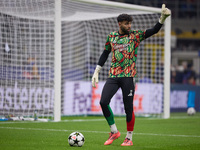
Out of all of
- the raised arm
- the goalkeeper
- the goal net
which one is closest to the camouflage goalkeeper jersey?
the goalkeeper

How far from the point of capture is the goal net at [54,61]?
11.5 m

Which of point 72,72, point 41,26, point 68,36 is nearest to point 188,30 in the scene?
point 68,36

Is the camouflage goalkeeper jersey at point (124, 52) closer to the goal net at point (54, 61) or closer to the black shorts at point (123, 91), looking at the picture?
the black shorts at point (123, 91)

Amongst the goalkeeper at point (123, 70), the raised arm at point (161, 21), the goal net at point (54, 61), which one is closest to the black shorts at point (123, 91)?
the goalkeeper at point (123, 70)

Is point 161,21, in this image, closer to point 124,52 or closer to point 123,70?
point 124,52

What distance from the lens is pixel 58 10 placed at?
37.1ft

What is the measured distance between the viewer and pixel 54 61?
11.3 m

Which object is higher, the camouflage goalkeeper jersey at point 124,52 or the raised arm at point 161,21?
the raised arm at point 161,21

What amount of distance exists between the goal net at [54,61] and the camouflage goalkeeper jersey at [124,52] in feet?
15.7

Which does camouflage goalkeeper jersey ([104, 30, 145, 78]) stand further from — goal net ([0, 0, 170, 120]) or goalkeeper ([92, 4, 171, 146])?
goal net ([0, 0, 170, 120])

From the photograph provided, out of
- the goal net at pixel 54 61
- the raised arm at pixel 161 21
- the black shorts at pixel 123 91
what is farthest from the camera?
the goal net at pixel 54 61

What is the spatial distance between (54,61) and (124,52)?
4.96 metres

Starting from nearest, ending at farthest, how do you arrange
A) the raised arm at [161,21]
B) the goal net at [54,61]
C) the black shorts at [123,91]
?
the raised arm at [161,21]
the black shorts at [123,91]
the goal net at [54,61]

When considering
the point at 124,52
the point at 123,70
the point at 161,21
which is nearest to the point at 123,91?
the point at 123,70
